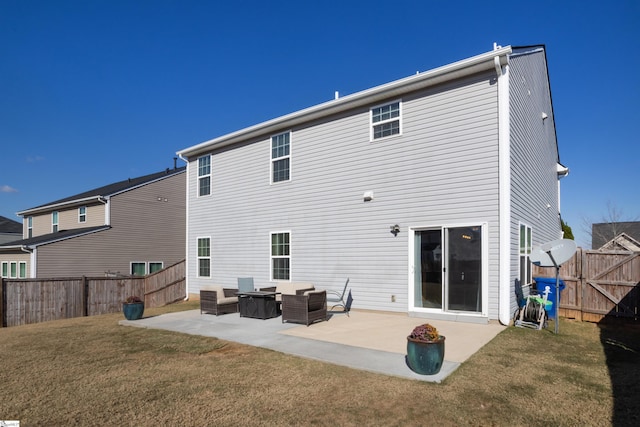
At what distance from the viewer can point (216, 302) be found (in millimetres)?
9984

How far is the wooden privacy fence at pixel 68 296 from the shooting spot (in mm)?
10594

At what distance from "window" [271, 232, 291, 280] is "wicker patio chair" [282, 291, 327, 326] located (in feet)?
10.4

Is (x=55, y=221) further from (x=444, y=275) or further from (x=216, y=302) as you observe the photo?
(x=444, y=275)

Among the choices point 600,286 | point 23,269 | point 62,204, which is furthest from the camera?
point 62,204

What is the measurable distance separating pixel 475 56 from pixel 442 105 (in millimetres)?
1255

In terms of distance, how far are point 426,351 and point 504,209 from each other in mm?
4475

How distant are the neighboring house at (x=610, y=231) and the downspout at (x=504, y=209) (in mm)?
28953

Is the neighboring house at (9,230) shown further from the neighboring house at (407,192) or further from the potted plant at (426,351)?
the potted plant at (426,351)

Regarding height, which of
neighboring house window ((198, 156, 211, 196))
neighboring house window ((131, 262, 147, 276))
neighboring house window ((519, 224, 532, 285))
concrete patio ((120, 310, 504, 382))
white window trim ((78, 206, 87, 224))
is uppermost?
neighboring house window ((198, 156, 211, 196))

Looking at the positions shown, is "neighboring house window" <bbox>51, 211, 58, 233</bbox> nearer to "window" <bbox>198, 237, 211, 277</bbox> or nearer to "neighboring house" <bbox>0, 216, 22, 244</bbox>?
"window" <bbox>198, 237, 211, 277</bbox>

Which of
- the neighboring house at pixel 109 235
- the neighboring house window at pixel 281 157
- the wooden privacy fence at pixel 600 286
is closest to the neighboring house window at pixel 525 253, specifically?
the wooden privacy fence at pixel 600 286

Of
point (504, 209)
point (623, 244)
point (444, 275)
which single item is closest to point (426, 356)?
point (444, 275)

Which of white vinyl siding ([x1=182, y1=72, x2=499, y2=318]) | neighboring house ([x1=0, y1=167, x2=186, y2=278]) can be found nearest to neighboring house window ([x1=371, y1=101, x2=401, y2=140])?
white vinyl siding ([x1=182, y1=72, x2=499, y2=318])

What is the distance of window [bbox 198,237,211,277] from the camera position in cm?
1443
